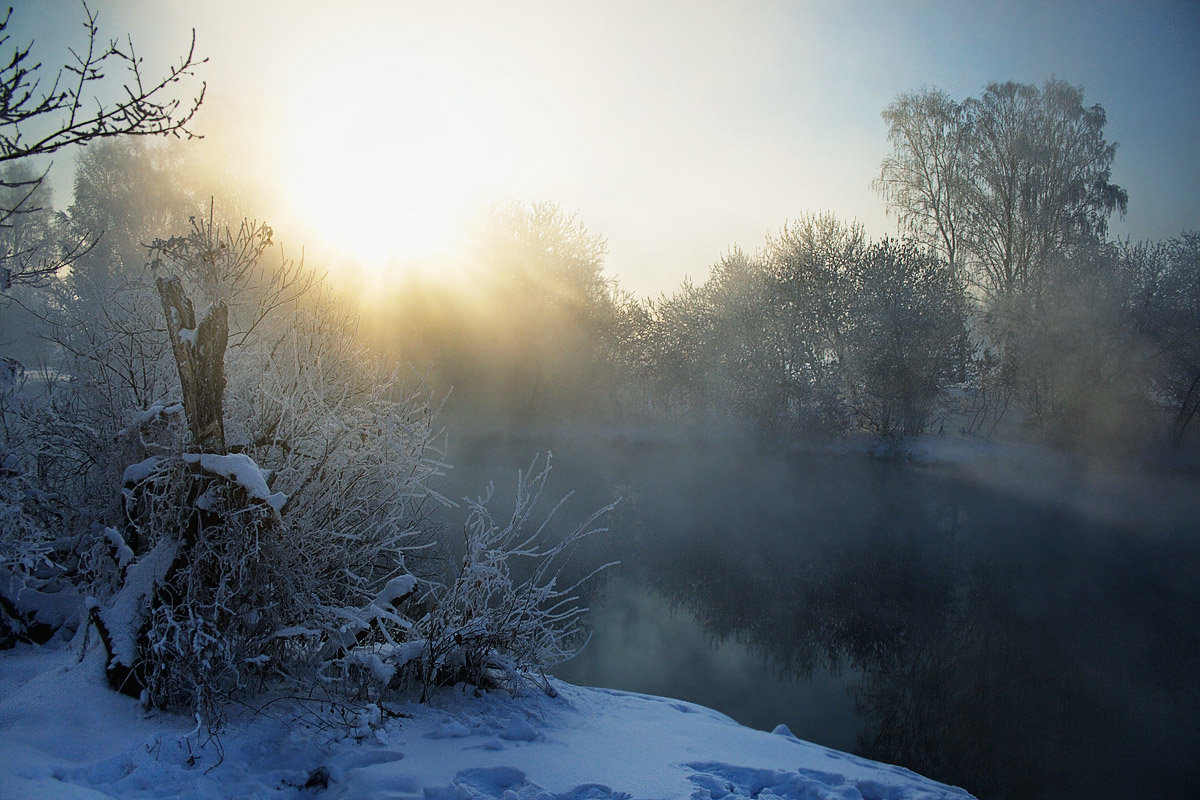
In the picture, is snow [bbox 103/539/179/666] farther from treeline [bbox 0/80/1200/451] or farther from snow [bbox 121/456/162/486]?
treeline [bbox 0/80/1200/451]

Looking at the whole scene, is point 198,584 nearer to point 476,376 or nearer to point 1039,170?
point 476,376

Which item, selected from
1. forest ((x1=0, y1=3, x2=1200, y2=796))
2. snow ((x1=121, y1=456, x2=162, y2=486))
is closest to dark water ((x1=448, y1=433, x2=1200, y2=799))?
forest ((x1=0, y1=3, x2=1200, y2=796))

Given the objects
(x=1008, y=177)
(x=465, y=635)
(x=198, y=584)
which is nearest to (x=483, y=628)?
(x=465, y=635)

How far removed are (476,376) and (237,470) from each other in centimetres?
2193

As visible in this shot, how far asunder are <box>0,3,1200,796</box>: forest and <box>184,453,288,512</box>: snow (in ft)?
0.06

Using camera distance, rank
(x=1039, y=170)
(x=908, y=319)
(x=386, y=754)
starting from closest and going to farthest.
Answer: (x=386, y=754)
(x=908, y=319)
(x=1039, y=170)

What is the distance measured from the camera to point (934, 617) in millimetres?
9641

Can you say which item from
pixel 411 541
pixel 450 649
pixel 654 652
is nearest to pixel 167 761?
pixel 450 649

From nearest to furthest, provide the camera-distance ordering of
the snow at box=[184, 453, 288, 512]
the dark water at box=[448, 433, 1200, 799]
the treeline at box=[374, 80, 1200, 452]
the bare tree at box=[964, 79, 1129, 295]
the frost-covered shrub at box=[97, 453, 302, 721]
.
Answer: the frost-covered shrub at box=[97, 453, 302, 721]
the snow at box=[184, 453, 288, 512]
the dark water at box=[448, 433, 1200, 799]
the treeline at box=[374, 80, 1200, 452]
the bare tree at box=[964, 79, 1129, 295]

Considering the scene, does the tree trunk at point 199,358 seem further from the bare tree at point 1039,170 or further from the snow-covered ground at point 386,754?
the bare tree at point 1039,170

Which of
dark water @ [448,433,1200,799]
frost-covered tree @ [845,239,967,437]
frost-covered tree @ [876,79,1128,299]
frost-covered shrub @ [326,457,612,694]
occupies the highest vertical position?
frost-covered tree @ [876,79,1128,299]

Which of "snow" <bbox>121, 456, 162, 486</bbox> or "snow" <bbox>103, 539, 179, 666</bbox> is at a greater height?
"snow" <bbox>121, 456, 162, 486</bbox>

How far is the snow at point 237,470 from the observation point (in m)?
3.86

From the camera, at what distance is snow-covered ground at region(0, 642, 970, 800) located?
3.10 meters
